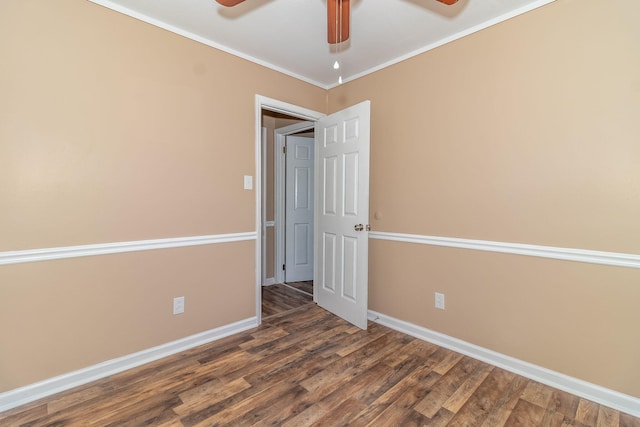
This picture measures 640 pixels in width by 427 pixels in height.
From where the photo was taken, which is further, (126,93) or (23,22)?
(126,93)

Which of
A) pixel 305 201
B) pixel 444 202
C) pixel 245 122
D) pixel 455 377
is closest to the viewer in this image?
pixel 455 377

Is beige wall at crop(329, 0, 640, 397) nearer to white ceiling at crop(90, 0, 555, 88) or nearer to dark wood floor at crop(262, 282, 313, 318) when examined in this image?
white ceiling at crop(90, 0, 555, 88)

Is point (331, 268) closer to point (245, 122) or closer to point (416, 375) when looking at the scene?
point (416, 375)

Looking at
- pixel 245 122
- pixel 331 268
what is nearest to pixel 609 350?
pixel 331 268

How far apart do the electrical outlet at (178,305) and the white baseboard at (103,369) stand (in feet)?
0.76

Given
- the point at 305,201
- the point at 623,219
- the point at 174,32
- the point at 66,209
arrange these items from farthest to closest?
1. the point at 305,201
2. the point at 174,32
3. the point at 66,209
4. the point at 623,219

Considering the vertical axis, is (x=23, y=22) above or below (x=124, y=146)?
above

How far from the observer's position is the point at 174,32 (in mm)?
2230

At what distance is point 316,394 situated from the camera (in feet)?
5.91

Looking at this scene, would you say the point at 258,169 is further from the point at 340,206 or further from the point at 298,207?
the point at 298,207

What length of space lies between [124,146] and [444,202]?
96.4 inches

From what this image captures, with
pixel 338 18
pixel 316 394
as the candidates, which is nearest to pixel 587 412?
pixel 316 394

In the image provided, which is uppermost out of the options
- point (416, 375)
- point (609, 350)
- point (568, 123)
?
point (568, 123)

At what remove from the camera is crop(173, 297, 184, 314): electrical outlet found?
2.28 meters
